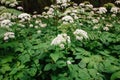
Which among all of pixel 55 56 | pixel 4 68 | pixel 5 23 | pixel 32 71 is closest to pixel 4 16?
pixel 5 23

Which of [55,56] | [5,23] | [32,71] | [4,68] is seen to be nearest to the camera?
[55,56]

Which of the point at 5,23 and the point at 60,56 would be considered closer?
the point at 60,56

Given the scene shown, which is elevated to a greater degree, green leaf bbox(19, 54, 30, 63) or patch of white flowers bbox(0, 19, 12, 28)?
patch of white flowers bbox(0, 19, 12, 28)

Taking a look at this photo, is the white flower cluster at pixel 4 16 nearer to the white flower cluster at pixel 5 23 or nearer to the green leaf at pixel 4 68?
the white flower cluster at pixel 5 23

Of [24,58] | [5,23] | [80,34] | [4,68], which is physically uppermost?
[5,23]

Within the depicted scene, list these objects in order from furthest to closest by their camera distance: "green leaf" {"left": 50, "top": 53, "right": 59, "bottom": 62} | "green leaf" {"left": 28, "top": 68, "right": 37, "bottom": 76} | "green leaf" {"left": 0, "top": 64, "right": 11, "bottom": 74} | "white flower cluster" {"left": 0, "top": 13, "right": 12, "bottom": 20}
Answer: "white flower cluster" {"left": 0, "top": 13, "right": 12, "bottom": 20}, "green leaf" {"left": 0, "top": 64, "right": 11, "bottom": 74}, "green leaf" {"left": 28, "top": 68, "right": 37, "bottom": 76}, "green leaf" {"left": 50, "top": 53, "right": 59, "bottom": 62}

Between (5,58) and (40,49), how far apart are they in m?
0.64

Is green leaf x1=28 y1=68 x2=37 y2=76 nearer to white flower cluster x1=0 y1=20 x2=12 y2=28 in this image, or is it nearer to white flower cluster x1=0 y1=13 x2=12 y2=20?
white flower cluster x1=0 y1=20 x2=12 y2=28

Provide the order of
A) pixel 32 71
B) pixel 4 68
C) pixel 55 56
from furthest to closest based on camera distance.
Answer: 1. pixel 4 68
2. pixel 32 71
3. pixel 55 56

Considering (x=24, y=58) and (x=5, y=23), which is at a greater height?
(x=5, y=23)

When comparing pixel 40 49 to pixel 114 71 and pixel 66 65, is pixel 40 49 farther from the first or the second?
pixel 114 71

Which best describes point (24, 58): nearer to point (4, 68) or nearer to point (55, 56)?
point (4, 68)

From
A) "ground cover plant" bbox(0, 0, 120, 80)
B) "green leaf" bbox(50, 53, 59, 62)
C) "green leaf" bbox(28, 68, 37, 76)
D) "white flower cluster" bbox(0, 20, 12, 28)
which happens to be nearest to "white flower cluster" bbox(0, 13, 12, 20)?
"ground cover plant" bbox(0, 0, 120, 80)

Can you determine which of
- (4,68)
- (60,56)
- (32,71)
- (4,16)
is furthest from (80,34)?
(4,16)
